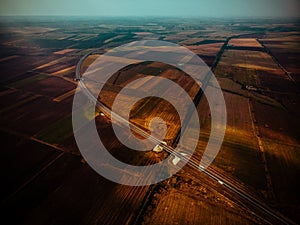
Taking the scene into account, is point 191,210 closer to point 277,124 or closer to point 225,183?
point 225,183

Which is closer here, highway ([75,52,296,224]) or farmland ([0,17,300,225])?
highway ([75,52,296,224])

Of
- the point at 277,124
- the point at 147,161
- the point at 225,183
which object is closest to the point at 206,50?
the point at 277,124

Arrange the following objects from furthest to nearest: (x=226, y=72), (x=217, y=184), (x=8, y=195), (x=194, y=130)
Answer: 1. (x=226, y=72)
2. (x=194, y=130)
3. (x=217, y=184)
4. (x=8, y=195)

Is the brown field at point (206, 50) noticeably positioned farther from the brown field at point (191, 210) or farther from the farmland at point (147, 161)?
the brown field at point (191, 210)

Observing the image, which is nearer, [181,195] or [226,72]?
[181,195]

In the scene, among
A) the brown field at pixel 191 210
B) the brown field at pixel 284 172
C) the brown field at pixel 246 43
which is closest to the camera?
the brown field at pixel 191 210

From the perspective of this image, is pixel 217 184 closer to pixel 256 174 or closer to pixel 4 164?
pixel 256 174

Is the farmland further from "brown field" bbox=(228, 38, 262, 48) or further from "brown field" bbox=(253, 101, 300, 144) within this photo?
"brown field" bbox=(228, 38, 262, 48)

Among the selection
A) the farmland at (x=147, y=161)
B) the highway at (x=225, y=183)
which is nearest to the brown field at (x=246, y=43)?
the farmland at (x=147, y=161)

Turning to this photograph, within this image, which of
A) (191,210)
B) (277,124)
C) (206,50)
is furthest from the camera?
(206,50)

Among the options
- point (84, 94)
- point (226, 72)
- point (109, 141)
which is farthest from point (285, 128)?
point (84, 94)


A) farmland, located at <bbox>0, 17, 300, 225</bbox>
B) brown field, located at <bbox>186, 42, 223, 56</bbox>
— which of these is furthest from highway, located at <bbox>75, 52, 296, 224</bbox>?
brown field, located at <bbox>186, 42, 223, 56</bbox>
